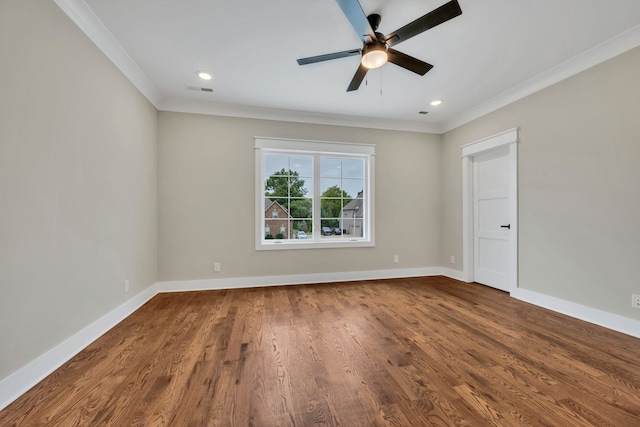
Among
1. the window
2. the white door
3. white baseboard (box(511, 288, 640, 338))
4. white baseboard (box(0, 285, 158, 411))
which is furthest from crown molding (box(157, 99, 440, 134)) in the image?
white baseboard (box(511, 288, 640, 338))

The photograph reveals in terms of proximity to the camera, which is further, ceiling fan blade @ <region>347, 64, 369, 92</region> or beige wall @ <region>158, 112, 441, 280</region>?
beige wall @ <region>158, 112, 441, 280</region>

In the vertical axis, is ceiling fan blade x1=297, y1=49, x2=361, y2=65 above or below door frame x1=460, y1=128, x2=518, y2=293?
above

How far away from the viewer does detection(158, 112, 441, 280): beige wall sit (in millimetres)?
3477

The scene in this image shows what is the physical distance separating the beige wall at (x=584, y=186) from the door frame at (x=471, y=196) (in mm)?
76

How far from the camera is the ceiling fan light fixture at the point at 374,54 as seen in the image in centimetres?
194

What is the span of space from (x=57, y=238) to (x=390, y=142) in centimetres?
423

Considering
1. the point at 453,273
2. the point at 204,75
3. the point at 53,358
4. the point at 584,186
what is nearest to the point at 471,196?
the point at 453,273

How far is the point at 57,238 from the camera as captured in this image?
5.71 feet

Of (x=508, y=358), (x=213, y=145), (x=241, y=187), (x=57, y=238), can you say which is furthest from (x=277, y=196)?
(x=508, y=358)

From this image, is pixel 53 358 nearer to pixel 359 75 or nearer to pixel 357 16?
pixel 357 16

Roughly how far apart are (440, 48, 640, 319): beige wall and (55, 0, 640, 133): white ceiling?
285 millimetres

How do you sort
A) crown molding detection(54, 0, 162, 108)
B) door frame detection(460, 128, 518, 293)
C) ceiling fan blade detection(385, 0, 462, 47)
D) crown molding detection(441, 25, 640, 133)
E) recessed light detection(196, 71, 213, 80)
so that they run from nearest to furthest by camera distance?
ceiling fan blade detection(385, 0, 462, 47), crown molding detection(54, 0, 162, 108), crown molding detection(441, 25, 640, 133), recessed light detection(196, 71, 213, 80), door frame detection(460, 128, 518, 293)

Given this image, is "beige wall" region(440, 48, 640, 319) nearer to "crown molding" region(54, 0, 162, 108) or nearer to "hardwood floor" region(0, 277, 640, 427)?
"hardwood floor" region(0, 277, 640, 427)

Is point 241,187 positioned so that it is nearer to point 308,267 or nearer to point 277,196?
point 277,196
